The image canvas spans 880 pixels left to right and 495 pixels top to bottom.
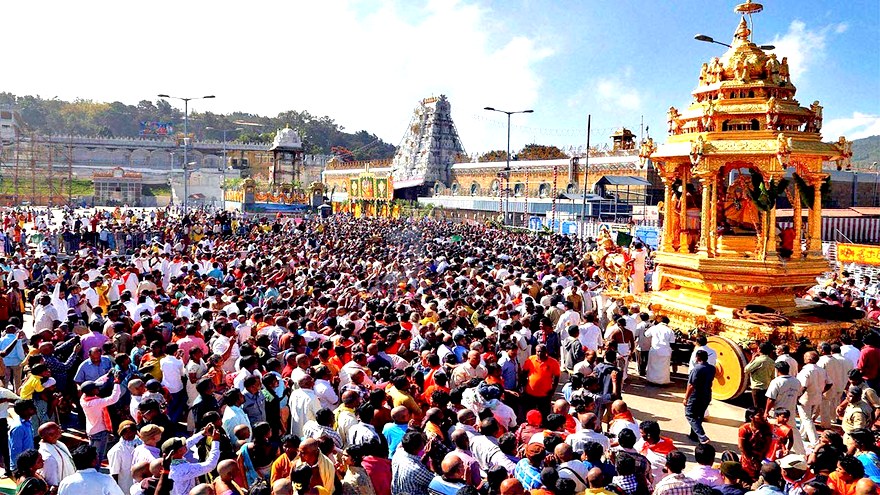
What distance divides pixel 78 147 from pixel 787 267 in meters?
92.8

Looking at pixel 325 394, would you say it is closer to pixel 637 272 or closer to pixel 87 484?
pixel 87 484

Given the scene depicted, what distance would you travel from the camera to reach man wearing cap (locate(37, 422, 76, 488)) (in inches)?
197

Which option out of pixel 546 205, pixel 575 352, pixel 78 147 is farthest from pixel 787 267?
pixel 78 147

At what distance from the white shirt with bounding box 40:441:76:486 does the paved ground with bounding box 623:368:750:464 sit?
6118 millimetres

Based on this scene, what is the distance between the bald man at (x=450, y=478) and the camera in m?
4.62

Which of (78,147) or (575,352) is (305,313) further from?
(78,147)

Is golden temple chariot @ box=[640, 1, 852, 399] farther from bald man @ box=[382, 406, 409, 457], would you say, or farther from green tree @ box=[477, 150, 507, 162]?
green tree @ box=[477, 150, 507, 162]

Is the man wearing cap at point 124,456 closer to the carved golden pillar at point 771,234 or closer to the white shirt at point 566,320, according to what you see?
the white shirt at point 566,320

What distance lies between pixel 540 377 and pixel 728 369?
3195 millimetres

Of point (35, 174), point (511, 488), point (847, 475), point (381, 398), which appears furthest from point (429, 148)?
point (511, 488)

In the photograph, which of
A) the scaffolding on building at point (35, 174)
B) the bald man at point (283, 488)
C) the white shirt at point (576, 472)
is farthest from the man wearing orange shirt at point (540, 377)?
the scaffolding on building at point (35, 174)

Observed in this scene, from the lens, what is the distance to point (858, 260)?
1731cm

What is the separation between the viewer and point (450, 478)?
15.3 feet

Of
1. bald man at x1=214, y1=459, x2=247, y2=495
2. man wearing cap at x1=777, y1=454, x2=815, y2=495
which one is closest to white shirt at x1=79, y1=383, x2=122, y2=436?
bald man at x1=214, y1=459, x2=247, y2=495
